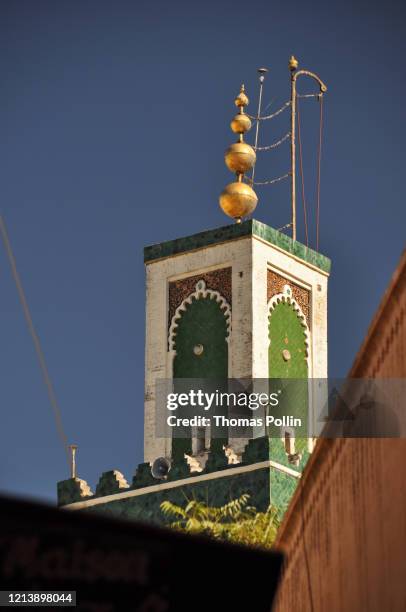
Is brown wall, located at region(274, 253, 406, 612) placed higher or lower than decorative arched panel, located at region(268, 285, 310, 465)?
lower

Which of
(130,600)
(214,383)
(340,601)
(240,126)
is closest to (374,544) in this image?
(340,601)

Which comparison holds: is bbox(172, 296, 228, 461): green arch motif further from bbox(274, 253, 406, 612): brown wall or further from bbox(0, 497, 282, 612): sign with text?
bbox(0, 497, 282, 612): sign with text

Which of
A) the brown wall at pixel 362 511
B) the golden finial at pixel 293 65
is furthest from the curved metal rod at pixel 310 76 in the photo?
the brown wall at pixel 362 511

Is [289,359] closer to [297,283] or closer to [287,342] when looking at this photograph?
[287,342]

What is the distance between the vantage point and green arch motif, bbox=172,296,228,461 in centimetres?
2598

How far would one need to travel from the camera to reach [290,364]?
2661 centimetres

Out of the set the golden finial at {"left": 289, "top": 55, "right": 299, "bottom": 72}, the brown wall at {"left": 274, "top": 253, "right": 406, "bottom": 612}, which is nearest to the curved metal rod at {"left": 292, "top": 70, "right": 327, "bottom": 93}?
the golden finial at {"left": 289, "top": 55, "right": 299, "bottom": 72}

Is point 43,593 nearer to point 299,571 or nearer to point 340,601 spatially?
point 340,601

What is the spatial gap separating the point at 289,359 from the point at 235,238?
1.93 meters

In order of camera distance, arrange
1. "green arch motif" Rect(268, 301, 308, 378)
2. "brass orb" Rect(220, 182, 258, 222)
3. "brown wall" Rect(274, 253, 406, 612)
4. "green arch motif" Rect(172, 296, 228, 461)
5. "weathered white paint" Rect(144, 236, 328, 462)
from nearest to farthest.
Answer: "brown wall" Rect(274, 253, 406, 612), "weathered white paint" Rect(144, 236, 328, 462), "green arch motif" Rect(172, 296, 228, 461), "green arch motif" Rect(268, 301, 308, 378), "brass orb" Rect(220, 182, 258, 222)

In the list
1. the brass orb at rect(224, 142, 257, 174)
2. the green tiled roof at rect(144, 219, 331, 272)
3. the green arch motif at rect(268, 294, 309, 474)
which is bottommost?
the green arch motif at rect(268, 294, 309, 474)

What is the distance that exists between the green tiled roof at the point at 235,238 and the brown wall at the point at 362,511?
1527 cm

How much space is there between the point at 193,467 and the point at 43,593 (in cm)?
1979

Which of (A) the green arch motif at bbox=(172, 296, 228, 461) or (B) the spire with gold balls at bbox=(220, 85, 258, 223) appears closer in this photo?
(A) the green arch motif at bbox=(172, 296, 228, 461)
